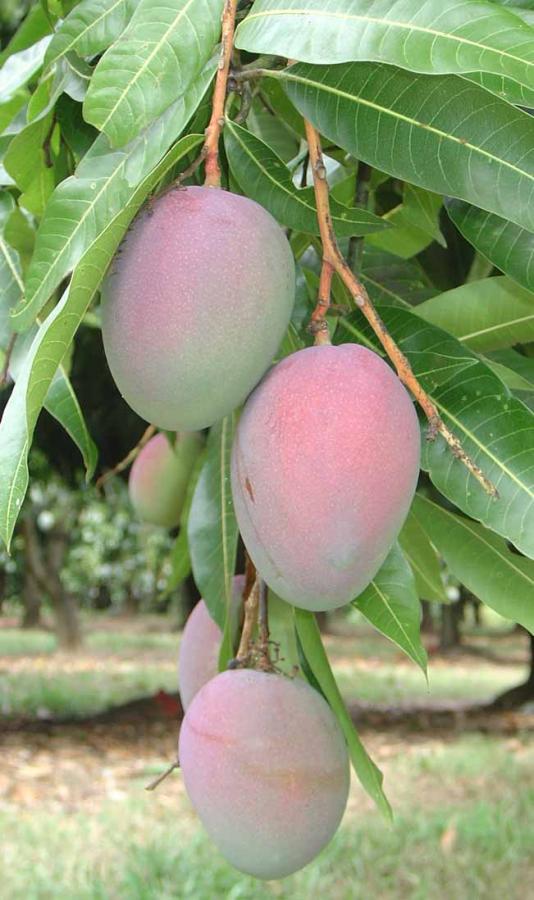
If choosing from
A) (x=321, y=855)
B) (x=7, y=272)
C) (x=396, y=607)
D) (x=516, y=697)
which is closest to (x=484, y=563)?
(x=396, y=607)

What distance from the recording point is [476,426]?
2.39ft

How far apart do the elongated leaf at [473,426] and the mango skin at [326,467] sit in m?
0.08

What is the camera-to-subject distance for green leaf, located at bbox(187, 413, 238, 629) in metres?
1.02

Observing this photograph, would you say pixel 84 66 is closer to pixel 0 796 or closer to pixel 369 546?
pixel 369 546

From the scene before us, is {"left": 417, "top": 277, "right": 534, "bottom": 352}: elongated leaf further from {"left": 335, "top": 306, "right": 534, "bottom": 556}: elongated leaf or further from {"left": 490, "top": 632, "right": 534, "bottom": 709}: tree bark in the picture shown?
{"left": 490, "top": 632, "right": 534, "bottom": 709}: tree bark

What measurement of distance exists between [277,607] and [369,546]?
38 centimetres

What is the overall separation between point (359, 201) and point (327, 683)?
43cm

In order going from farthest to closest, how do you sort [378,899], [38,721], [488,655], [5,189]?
→ [488,655]
[38,721]
[378,899]
[5,189]

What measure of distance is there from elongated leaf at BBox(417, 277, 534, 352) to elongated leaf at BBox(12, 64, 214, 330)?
→ 35 cm

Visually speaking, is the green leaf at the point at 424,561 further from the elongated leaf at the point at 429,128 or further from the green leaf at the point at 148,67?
the green leaf at the point at 148,67

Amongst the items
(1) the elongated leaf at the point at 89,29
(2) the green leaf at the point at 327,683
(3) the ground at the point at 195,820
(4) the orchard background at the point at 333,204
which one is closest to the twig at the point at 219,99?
(4) the orchard background at the point at 333,204

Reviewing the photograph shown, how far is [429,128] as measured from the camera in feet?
2.21

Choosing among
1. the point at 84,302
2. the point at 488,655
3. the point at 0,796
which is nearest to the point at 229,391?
the point at 84,302

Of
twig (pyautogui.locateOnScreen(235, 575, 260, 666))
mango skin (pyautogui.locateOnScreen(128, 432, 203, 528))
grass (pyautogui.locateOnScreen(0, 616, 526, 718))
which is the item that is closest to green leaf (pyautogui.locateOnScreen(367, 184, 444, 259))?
twig (pyautogui.locateOnScreen(235, 575, 260, 666))
